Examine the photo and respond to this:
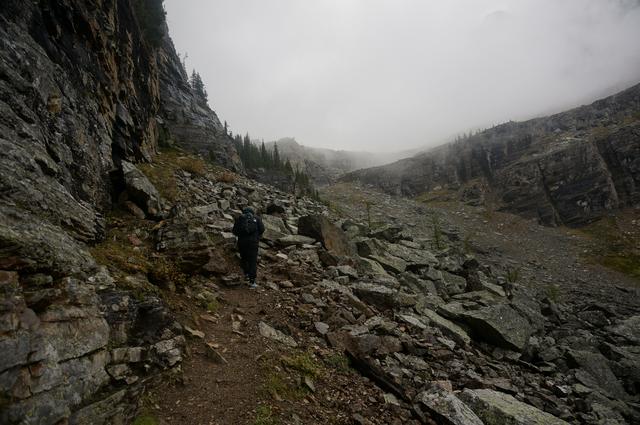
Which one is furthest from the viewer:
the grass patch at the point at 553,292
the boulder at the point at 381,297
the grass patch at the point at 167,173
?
Result: the grass patch at the point at 553,292

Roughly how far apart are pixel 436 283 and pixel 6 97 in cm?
1953

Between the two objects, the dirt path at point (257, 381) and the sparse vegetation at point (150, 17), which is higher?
the sparse vegetation at point (150, 17)

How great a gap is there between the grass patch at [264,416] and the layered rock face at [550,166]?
92.3 metres

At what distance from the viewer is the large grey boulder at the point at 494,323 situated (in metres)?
12.2

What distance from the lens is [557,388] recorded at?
10477 millimetres

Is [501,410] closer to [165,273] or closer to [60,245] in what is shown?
[165,273]

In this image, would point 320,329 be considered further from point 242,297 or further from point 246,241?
point 246,241

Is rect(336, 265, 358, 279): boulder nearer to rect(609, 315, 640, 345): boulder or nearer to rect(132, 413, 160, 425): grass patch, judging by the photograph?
rect(132, 413, 160, 425): grass patch

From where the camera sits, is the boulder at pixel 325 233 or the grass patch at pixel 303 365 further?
the boulder at pixel 325 233

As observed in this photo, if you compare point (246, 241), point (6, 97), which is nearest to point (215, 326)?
point (246, 241)

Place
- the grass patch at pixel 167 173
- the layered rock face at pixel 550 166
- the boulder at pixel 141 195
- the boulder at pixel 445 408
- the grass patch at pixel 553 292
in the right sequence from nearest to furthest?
1. the boulder at pixel 445 408
2. the boulder at pixel 141 195
3. the grass patch at pixel 167 173
4. the grass patch at pixel 553 292
5. the layered rock face at pixel 550 166

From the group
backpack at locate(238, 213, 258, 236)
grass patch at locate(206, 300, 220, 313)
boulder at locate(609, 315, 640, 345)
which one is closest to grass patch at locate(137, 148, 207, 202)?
backpack at locate(238, 213, 258, 236)

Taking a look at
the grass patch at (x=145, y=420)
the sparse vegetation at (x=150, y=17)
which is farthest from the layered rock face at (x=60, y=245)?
the sparse vegetation at (x=150, y=17)

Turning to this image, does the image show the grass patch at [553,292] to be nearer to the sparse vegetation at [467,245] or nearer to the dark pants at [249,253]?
the sparse vegetation at [467,245]
